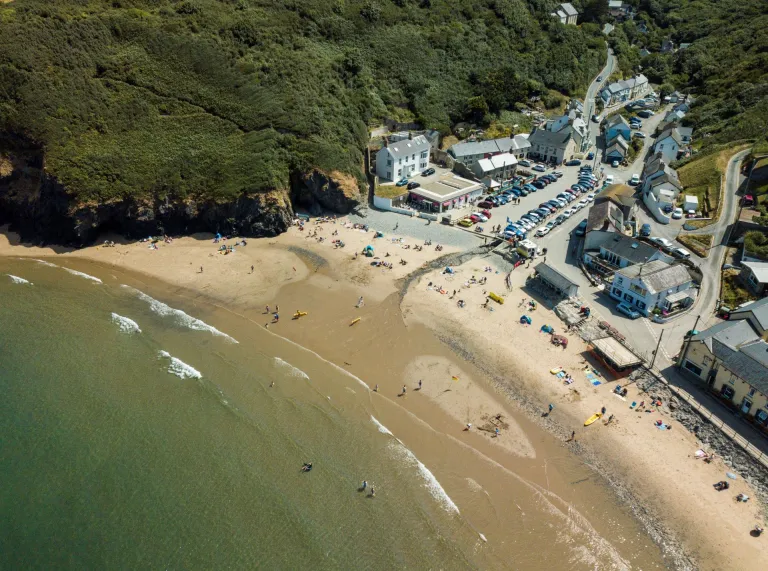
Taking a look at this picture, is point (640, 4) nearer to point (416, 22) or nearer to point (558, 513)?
point (416, 22)

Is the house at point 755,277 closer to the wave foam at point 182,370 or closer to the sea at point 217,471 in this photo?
the sea at point 217,471

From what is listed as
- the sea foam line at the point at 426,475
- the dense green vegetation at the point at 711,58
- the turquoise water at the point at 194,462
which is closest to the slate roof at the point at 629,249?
the turquoise water at the point at 194,462

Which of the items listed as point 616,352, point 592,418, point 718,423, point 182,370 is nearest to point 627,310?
point 616,352

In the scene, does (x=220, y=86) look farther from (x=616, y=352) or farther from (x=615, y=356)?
(x=615, y=356)

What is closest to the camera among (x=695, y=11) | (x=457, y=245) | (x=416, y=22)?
(x=457, y=245)

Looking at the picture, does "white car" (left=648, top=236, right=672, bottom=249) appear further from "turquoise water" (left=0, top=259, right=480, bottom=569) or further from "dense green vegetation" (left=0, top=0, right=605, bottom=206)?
"dense green vegetation" (left=0, top=0, right=605, bottom=206)

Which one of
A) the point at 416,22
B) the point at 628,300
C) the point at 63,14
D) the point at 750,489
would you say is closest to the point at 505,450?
the point at 750,489
